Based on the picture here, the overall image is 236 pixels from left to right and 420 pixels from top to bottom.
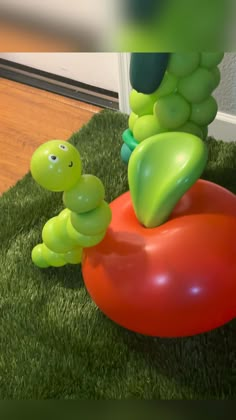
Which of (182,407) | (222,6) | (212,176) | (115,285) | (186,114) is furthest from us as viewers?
(212,176)

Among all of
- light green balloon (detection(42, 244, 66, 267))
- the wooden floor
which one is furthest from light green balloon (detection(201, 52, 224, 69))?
the wooden floor

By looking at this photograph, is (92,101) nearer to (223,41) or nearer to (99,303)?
(99,303)

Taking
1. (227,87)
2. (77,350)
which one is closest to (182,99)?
(227,87)

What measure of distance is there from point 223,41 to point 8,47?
0.17 ft

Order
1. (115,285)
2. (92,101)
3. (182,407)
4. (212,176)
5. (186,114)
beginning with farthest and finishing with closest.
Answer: (92,101) → (212,176) → (186,114) → (115,285) → (182,407)

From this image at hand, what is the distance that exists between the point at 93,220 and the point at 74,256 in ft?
0.80

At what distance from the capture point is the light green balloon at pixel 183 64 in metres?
1.11

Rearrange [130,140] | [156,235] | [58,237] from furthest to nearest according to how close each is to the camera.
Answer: [130,140] → [58,237] → [156,235]

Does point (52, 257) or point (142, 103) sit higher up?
point (142, 103)

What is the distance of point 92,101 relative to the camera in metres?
1.85

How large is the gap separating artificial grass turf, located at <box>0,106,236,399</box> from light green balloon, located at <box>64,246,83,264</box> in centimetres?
7

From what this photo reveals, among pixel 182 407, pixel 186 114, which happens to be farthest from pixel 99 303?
pixel 182 407

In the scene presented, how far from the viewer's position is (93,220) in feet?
2.98

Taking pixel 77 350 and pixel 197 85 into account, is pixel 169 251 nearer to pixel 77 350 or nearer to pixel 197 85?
pixel 77 350
